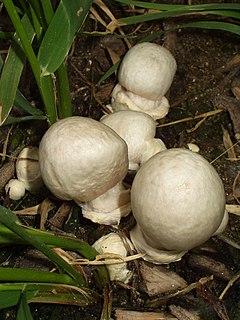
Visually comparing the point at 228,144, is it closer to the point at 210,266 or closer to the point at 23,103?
the point at 210,266

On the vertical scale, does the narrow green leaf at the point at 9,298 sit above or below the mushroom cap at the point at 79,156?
below

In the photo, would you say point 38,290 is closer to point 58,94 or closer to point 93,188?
point 93,188

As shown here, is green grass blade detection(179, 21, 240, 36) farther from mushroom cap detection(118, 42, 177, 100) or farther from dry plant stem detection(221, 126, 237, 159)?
dry plant stem detection(221, 126, 237, 159)

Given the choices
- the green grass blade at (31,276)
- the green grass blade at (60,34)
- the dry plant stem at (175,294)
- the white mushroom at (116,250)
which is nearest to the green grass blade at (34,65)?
the green grass blade at (60,34)

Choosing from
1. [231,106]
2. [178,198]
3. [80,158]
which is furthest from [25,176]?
[231,106]

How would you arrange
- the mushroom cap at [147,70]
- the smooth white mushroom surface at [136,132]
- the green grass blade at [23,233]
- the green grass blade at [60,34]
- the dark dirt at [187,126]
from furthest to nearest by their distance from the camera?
the mushroom cap at [147,70], the smooth white mushroom surface at [136,132], the dark dirt at [187,126], the green grass blade at [60,34], the green grass blade at [23,233]

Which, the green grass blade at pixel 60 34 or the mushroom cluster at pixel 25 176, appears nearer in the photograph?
the green grass blade at pixel 60 34

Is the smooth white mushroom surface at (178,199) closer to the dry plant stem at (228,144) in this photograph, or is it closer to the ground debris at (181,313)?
the ground debris at (181,313)
